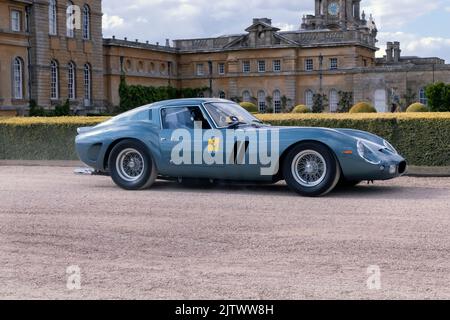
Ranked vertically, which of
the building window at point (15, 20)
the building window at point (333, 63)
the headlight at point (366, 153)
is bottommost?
the headlight at point (366, 153)

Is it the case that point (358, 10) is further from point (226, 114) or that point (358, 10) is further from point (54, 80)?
point (226, 114)

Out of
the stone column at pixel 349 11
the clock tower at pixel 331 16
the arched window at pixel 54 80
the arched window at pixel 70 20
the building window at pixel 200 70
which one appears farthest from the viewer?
the stone column at pixel 349 11

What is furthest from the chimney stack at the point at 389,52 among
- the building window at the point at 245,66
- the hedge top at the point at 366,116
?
the hedge top at the point at 366,116

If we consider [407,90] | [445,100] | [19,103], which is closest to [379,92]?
[407,90]

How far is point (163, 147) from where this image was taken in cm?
1048

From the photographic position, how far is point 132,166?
10.8 meters

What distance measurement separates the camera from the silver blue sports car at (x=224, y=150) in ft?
31.5

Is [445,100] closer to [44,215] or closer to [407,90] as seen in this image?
[407,90]

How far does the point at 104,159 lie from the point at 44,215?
2.82 m

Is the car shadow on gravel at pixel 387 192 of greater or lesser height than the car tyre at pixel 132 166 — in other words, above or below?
below

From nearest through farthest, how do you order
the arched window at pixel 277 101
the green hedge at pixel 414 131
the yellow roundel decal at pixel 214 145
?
the yellow roundel decal at pixel 214 145 < the green hedge at pixel 414 131 < the arched window at pixel 277 101

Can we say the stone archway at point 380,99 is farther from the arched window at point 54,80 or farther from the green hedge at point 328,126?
the green hedge at point 328,126

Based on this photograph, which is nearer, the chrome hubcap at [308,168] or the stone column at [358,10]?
the chrome hubcap at [308,168]
